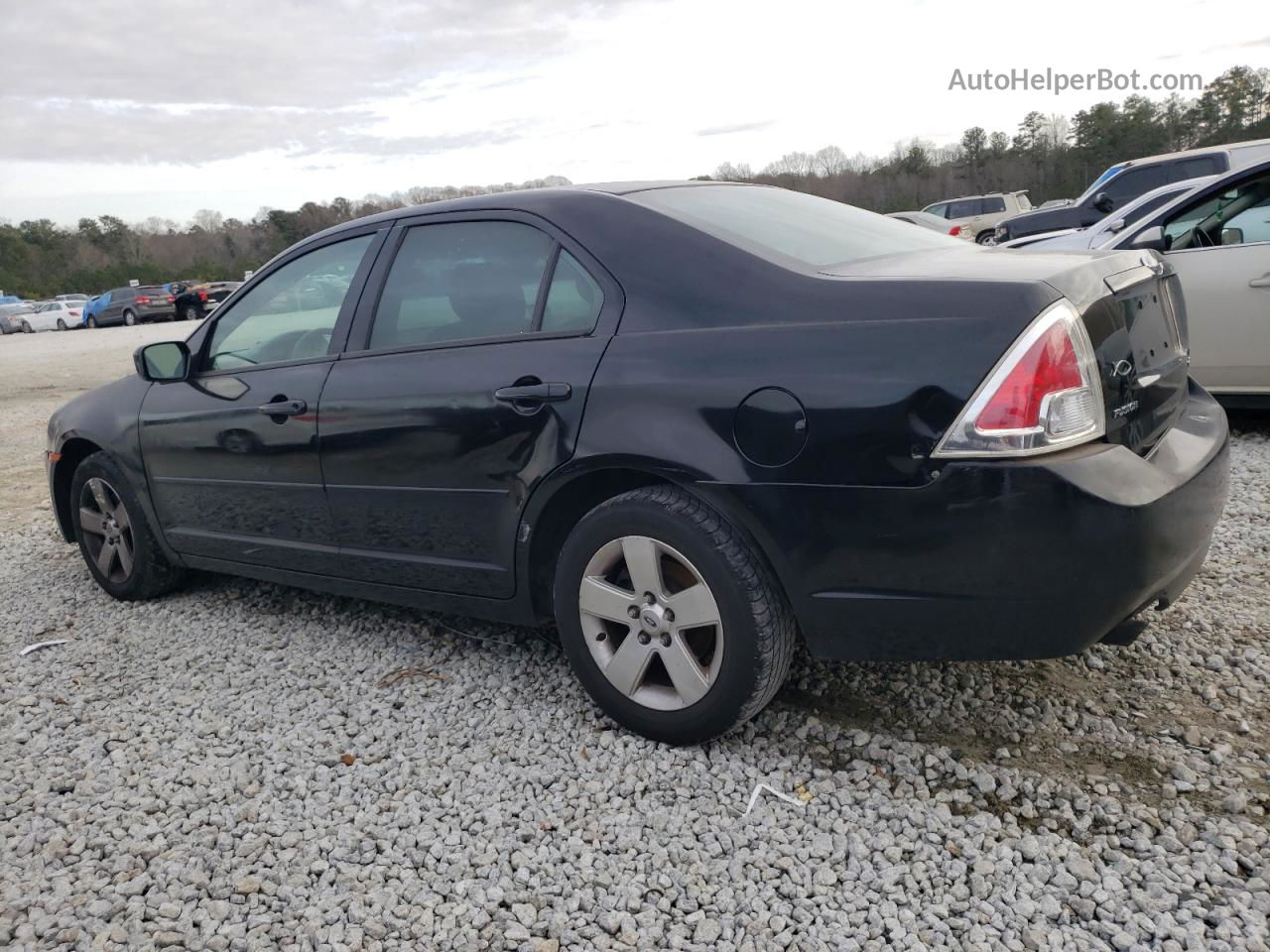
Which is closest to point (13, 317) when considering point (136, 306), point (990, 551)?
point (136, 306)

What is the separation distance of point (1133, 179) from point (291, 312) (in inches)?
565

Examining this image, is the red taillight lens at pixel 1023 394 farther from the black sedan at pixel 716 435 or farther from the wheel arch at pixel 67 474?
the wheel arch at pixel 67 474

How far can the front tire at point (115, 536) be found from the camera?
453cm

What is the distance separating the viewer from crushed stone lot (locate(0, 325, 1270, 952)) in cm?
221

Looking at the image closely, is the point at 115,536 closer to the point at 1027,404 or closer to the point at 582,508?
the point at 582,508

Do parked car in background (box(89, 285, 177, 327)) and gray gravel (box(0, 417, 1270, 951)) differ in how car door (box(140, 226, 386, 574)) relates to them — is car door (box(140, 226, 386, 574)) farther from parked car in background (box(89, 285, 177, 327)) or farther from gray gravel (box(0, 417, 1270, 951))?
parked car in background (box(89, 285, 177, 327))

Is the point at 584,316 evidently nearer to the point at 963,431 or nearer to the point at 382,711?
the point at 963,431

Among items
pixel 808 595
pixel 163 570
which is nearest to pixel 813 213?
pixel 808 595

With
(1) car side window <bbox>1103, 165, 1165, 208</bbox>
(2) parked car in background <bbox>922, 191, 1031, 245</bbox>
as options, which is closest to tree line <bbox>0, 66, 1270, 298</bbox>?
(2) parked car in background <bbox>922, 191, 1031, 245</bbox>

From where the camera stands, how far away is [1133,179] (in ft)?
48.5

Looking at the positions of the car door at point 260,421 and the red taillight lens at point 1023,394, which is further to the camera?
the car door at point 260,421

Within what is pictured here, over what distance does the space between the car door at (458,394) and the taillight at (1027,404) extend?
1065 millimetres

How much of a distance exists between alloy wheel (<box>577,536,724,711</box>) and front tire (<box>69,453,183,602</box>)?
2.58 m

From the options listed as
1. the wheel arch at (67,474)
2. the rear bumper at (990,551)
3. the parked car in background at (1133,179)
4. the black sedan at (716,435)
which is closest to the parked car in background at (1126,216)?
the parked car in background at (1133,179)
